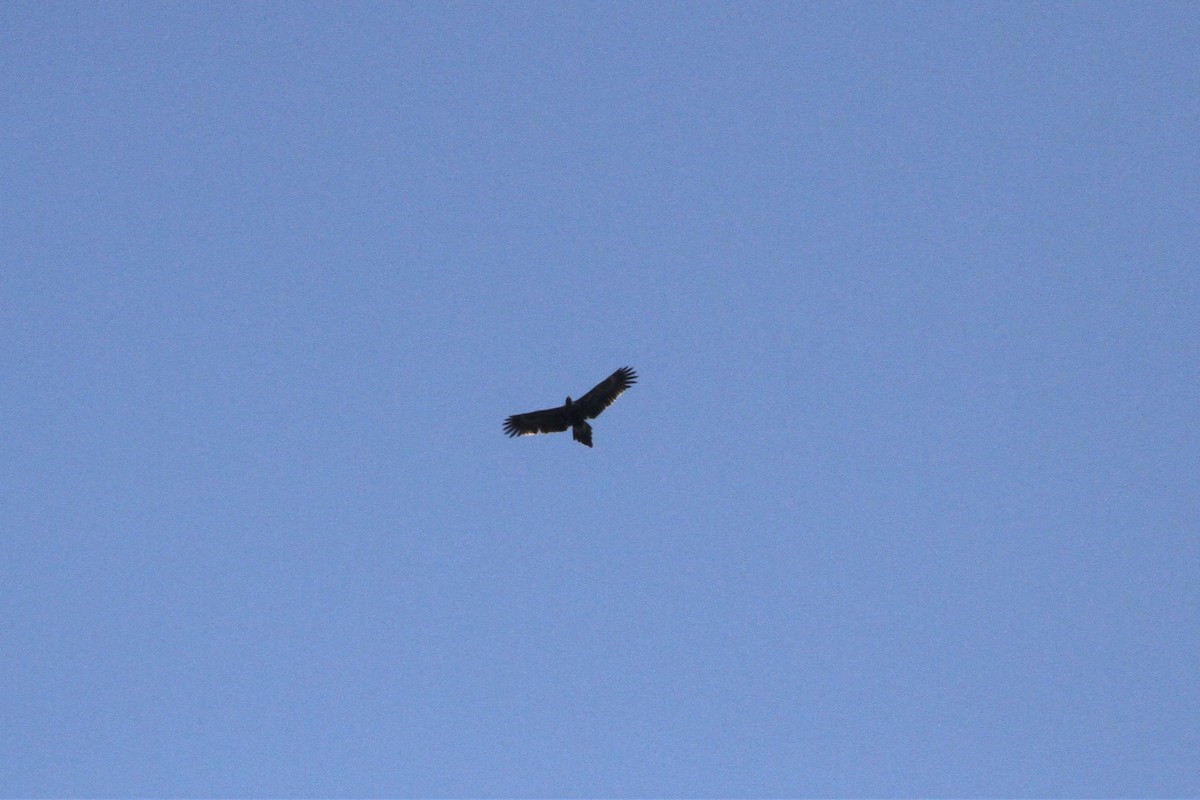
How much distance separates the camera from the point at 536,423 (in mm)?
43562

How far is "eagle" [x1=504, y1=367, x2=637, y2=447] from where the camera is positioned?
42969mm

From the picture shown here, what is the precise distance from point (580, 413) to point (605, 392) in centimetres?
104

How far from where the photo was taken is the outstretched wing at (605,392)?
141ft

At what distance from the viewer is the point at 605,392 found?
43.1m

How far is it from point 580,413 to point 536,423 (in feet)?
→ 5.04

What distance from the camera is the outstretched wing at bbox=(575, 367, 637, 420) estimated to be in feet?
141

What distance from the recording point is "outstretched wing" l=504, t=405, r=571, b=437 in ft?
142

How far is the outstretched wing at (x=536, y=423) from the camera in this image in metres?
43.3

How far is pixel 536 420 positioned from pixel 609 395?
2.50m

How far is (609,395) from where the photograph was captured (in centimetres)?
4322

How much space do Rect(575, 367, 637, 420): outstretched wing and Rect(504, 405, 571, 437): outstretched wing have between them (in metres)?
0.75

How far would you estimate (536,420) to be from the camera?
4350cm
